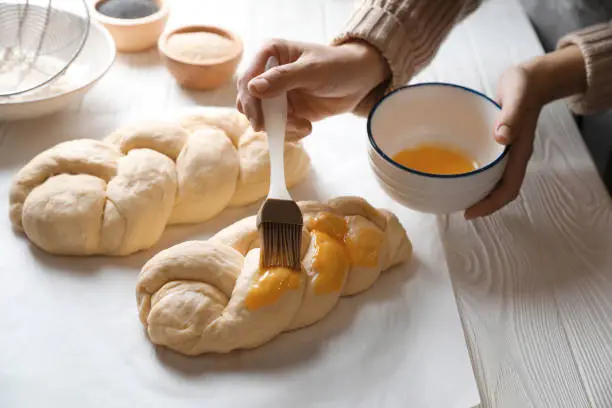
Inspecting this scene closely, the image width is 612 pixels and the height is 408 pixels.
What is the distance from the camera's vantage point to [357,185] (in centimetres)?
132

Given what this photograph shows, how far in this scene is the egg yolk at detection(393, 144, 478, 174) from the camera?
1.17m

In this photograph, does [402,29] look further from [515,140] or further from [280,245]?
[280,245]

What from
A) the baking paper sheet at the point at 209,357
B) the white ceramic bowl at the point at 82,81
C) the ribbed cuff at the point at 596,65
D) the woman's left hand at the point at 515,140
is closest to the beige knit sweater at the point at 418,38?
the ribbed cuff at the point at 596,65

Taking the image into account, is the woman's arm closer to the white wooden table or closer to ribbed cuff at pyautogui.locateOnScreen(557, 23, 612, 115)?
ribbed cuff at pyautogui.locateOnScreen(557, 23, 612, 115)

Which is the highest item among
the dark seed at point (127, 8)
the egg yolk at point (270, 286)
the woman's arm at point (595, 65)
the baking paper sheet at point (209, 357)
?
the woman's arm at point (595, 65)

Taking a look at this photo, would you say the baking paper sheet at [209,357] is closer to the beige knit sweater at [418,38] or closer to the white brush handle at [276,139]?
the white brush handle at [276,139]

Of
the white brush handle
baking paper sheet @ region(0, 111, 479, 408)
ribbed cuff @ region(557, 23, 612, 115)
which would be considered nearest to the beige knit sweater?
ribbed cuff @ region(557, 23, 612, 115)

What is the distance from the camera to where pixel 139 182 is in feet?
3.73

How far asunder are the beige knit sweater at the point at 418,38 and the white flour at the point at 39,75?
623 millimetres

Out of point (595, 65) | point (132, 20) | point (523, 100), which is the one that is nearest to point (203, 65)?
point (132, 20)

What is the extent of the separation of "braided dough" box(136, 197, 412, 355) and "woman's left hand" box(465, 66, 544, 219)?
0.72ft

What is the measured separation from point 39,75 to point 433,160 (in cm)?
88

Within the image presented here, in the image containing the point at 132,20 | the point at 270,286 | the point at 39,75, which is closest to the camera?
the point at 270,286

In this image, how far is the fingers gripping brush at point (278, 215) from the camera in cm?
101
